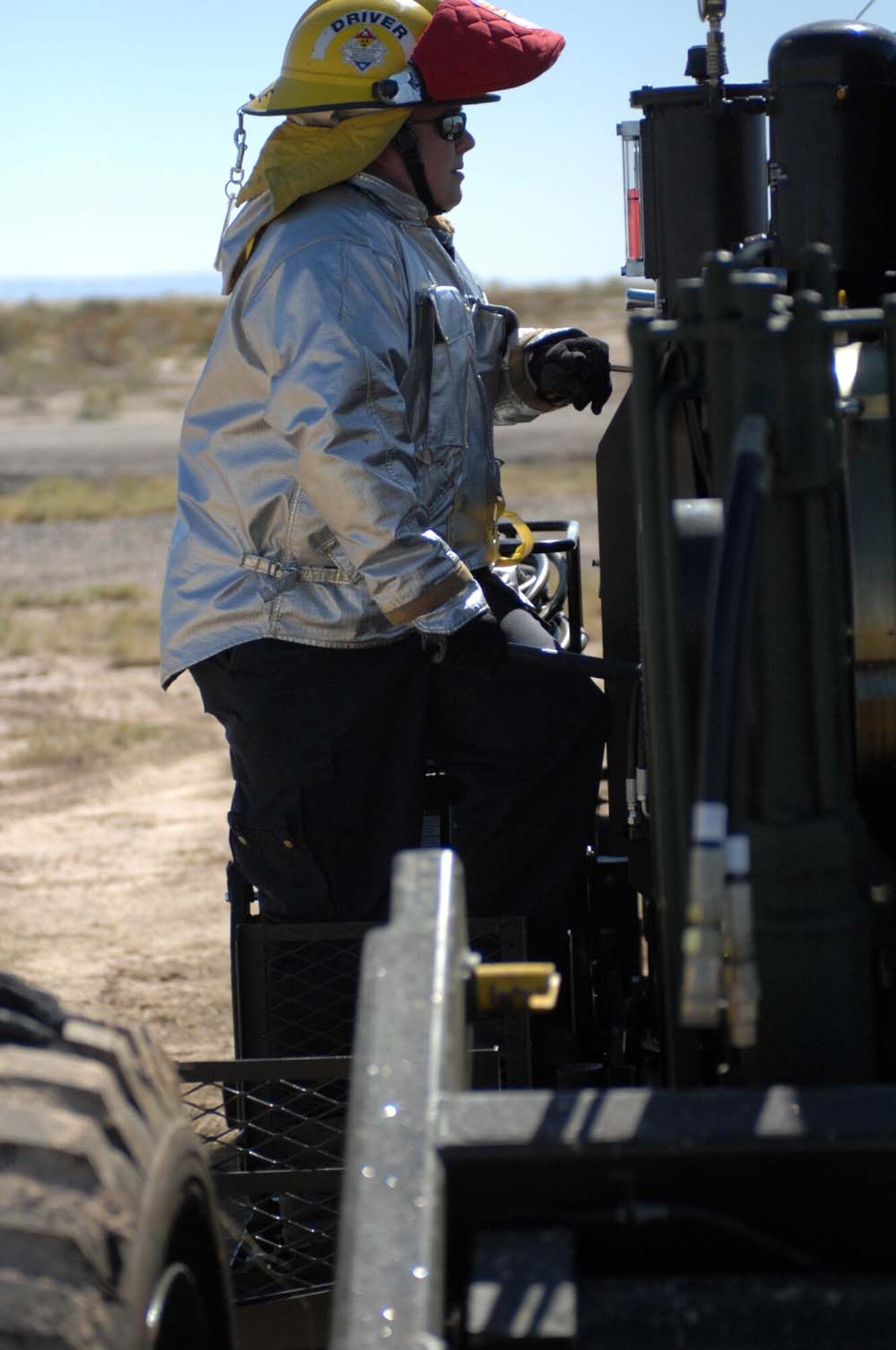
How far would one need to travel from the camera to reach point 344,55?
3.25 metres

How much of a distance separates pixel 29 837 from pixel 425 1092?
612 centimetres

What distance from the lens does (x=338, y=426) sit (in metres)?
3.07

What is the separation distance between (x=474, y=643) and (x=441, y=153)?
3.16ft

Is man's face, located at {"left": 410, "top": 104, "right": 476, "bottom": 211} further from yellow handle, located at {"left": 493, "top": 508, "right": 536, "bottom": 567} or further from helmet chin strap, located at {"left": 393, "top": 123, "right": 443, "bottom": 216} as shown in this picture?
yellow handle, located at {"left": 493, "top": 508, "right": 536, "bottom": 567}

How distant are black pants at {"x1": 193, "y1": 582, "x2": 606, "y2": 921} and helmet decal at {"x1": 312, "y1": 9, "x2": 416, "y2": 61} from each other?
1059 mm

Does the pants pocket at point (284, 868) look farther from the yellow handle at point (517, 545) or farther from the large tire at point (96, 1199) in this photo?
the large tire at point (96, 1199)

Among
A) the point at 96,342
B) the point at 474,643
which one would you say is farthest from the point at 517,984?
the point at 96,342

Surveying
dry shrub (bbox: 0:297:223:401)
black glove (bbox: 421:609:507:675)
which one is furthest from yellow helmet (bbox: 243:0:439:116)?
dry shrub (bbox: 0:297:223:401)

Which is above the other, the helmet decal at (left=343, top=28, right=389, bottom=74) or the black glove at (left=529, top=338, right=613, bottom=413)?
the helmet decal at (left=343, top=28, right=389, bottom=74)

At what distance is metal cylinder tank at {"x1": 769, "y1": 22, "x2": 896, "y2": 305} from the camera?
296cm

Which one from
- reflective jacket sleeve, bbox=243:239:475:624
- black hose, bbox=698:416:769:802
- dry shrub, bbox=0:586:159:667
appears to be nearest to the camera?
black hose, bbox=698:416:769:802

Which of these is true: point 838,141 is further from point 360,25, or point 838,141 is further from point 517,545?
point 517,545

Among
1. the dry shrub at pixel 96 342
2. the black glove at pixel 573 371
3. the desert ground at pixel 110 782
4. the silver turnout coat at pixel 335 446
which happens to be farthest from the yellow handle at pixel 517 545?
the dry shrub at pixel 96 342

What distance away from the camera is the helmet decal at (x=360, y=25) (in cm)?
327
